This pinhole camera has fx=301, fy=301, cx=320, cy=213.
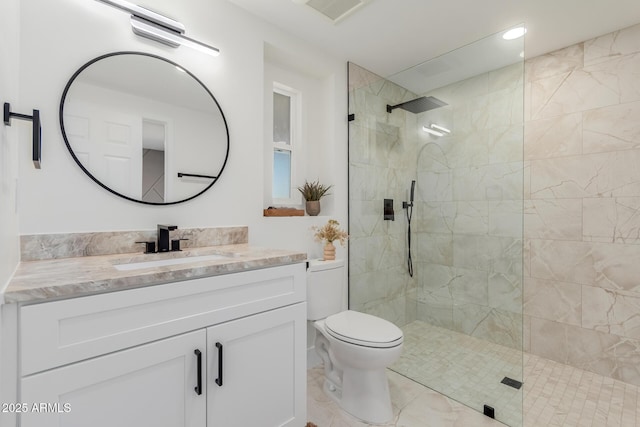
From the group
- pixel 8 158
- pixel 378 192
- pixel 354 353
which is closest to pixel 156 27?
pixel 8 158

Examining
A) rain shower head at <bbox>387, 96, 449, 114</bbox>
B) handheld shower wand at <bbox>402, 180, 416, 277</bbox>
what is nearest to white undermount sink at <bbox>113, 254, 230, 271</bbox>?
handheld shower wand at <bbox>402, 180, 416, 277</bbox>

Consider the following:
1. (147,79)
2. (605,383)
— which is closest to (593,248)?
(605,383)

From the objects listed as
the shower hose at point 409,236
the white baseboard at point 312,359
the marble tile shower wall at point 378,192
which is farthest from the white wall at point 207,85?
the white baseboard at point 312,359

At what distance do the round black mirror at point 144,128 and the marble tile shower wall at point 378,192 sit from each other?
3.93 ft

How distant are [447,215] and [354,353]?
139 cm

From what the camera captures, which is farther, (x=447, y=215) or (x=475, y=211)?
A: (x=447, y=215)

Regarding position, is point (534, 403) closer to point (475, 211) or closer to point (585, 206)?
point (475, 211)

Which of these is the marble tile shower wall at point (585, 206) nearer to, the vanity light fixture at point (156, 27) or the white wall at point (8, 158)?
the vanity light fixture at point (156, 27)

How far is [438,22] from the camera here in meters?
2.01

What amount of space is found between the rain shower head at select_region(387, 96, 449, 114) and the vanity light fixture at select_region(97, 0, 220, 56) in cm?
161

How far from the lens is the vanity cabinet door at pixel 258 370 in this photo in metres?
1.14

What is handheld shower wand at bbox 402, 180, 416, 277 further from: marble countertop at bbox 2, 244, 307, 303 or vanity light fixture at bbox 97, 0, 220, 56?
vanity light fixture at bbox 97, 0, 220, 56

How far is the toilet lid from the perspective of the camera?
5.27 ft

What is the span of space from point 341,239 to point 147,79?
1.53 metres
